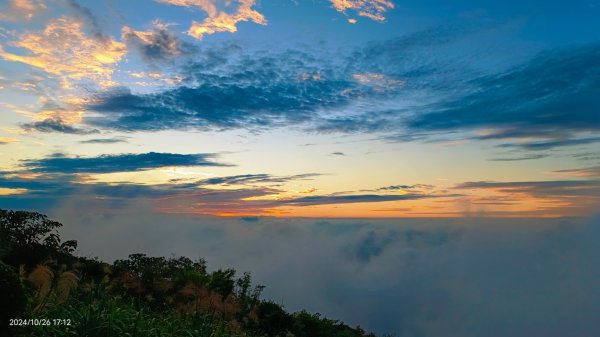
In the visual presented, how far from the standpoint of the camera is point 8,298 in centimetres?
924

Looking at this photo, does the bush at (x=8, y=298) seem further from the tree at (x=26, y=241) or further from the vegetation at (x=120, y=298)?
the tree at (x=26, y=241)

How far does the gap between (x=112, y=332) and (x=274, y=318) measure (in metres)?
11.3

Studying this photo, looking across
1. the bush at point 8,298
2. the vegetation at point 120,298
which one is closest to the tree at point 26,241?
the vegetation at point 120,298

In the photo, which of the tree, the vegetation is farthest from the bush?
the tree

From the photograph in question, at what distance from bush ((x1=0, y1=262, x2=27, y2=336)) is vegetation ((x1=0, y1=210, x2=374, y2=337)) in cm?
2

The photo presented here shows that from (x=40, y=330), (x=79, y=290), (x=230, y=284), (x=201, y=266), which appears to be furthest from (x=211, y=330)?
(x=201, y=266)

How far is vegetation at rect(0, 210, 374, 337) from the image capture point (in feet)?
36.3

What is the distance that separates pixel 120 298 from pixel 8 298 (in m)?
7.13

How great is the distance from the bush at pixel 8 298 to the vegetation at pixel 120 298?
0.05 feet

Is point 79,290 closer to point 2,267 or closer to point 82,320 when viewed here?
point 82,320

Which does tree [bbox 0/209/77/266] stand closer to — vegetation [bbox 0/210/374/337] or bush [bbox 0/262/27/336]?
vegetation [bbox 0/210/374/337]

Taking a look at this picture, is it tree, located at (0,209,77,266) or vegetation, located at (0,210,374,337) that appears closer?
vegetation, located at (0,210,374,337)

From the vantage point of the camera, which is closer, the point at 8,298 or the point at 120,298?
the point at 8,298

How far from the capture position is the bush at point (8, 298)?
30.2 ft
